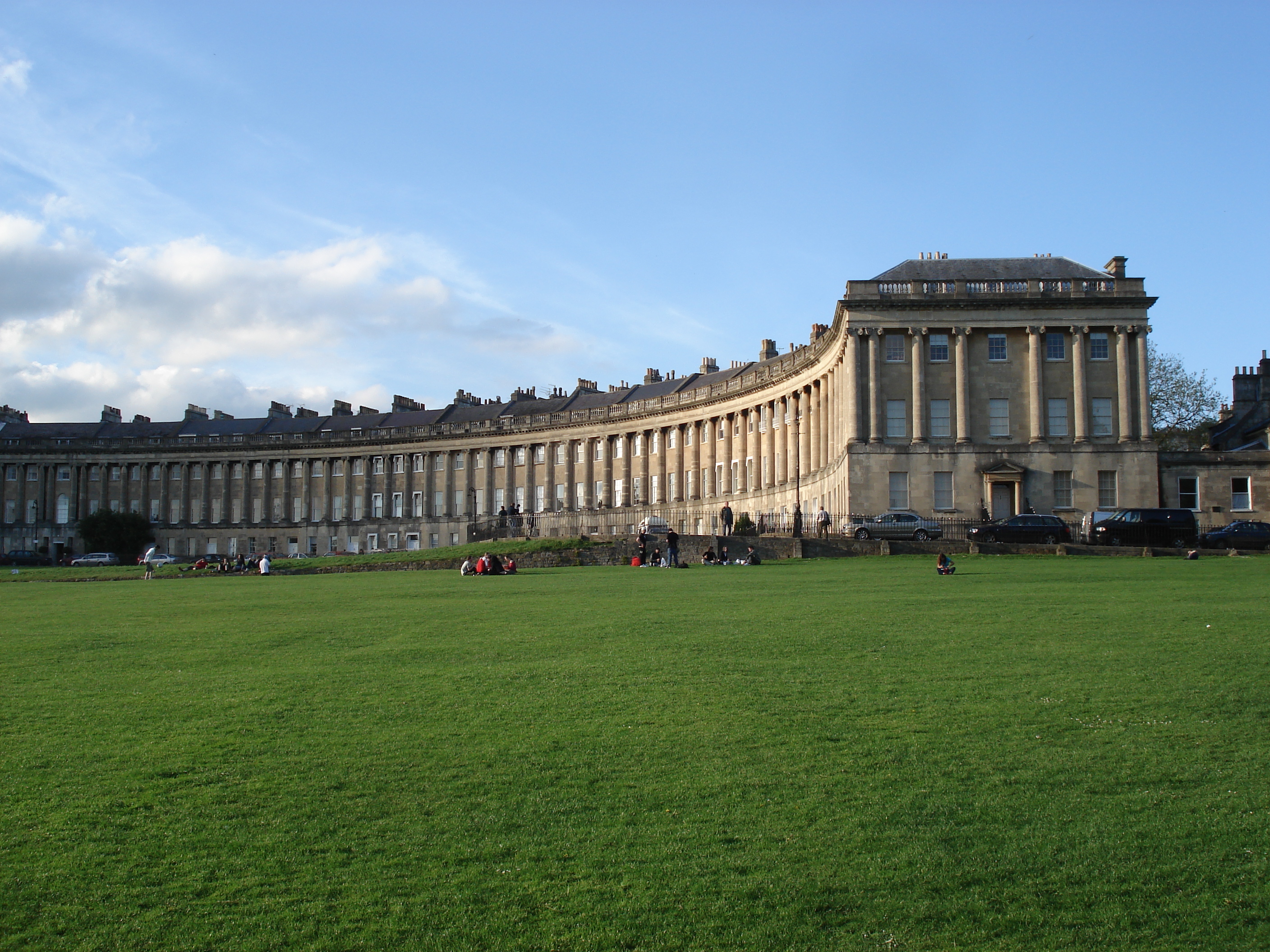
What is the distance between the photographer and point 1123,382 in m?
51.8

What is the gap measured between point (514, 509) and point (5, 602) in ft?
165

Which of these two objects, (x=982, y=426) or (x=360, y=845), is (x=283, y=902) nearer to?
(x=360, y=845)

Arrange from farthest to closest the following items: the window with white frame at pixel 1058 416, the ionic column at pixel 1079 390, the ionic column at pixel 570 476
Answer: the ionic column at pixel 570 476 → the window with white frame at pixel 1058 416 → the ionic column at pixel 1079 390

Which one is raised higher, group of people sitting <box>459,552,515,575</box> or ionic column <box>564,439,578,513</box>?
ionic column <box>564,439,578,513</box>

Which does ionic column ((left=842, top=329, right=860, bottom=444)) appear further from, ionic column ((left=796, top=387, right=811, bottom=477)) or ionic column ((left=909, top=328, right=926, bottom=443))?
ionic column ((left=796, top=387, right=811, bottom=477))

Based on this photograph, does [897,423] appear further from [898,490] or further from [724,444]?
[724,444]

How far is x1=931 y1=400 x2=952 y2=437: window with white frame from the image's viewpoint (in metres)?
52.5

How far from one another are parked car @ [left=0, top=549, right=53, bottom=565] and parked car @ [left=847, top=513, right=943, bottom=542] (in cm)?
6803

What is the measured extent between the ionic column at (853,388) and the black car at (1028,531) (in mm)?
10594

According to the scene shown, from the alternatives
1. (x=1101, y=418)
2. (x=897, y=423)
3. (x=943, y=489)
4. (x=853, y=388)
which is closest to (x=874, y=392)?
(x=853, y=388)

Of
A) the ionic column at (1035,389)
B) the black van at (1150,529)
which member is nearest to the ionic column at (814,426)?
the ionic column at (1035,389)

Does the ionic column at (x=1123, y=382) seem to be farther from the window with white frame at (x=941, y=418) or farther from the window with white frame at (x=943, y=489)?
the window with white frame at (x=943, y=489)

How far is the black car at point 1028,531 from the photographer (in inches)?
1652

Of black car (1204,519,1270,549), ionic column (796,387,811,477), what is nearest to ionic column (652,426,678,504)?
ionic column (796,387,811,477)
